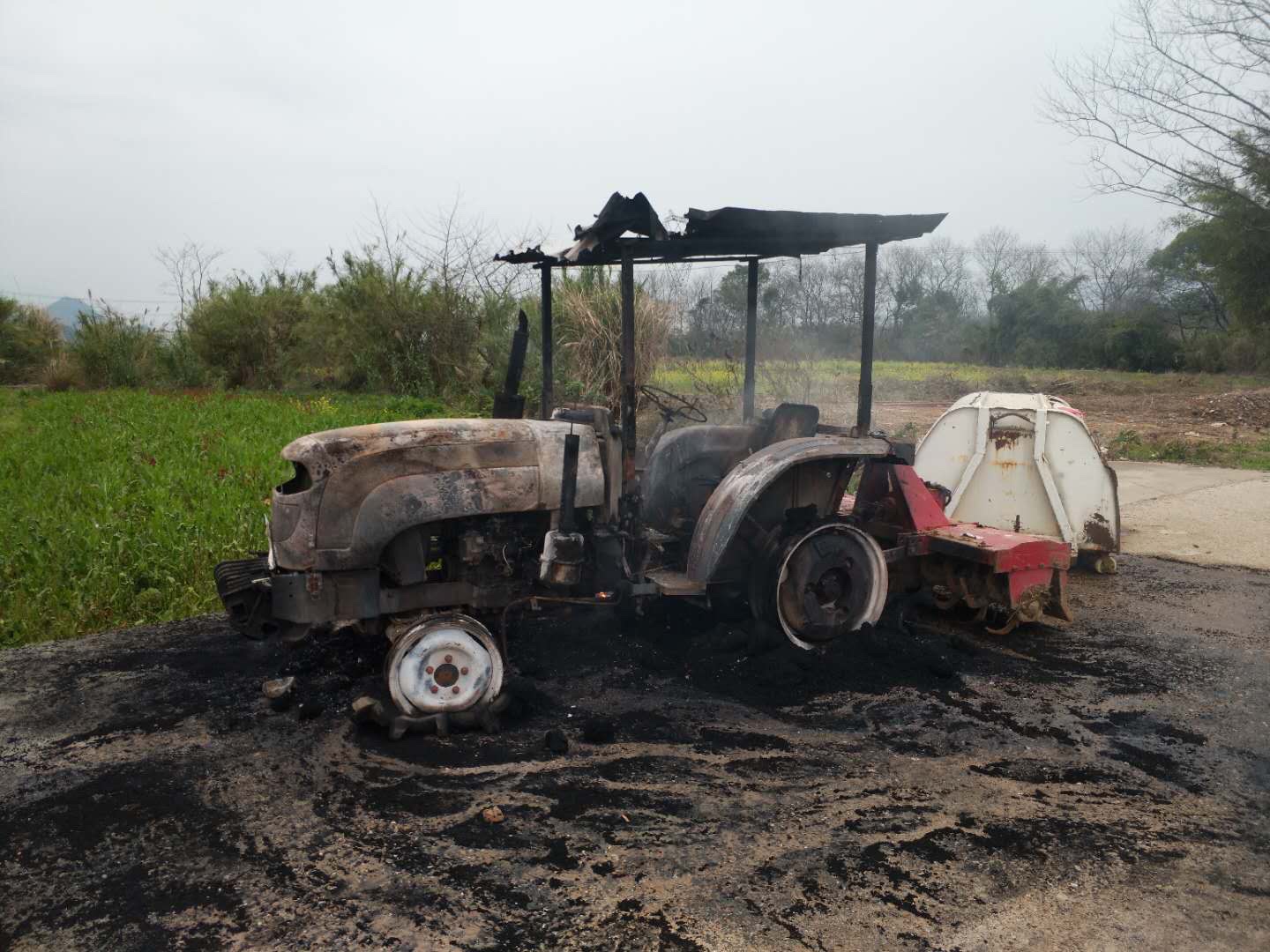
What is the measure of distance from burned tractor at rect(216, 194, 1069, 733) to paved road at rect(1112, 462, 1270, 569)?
3033 mm

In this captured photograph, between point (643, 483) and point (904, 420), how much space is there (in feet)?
38.9

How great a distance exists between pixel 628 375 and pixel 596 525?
2.34 feet

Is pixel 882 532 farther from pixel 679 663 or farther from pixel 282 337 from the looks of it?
pixel 282 337

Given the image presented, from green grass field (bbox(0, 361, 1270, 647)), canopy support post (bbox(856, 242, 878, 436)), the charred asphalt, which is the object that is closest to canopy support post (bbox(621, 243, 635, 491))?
the charred asphalt

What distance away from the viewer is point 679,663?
460cm

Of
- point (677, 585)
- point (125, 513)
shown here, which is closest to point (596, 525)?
point (677, 585)

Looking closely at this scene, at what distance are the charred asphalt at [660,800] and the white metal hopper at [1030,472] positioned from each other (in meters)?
1.55

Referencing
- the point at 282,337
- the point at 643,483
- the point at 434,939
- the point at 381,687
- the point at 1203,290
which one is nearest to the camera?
the point at 434,939

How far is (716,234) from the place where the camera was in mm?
4328

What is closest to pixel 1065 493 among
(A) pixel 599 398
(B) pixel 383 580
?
(B) pixel 383 580

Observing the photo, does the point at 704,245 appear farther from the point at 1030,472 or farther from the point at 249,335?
the point at 249,335

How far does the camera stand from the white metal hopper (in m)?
6.46

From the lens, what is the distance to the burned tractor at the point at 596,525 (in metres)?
3.79

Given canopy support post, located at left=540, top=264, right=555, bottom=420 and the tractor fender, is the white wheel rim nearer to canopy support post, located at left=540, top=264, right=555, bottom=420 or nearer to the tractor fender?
the tractor fender
